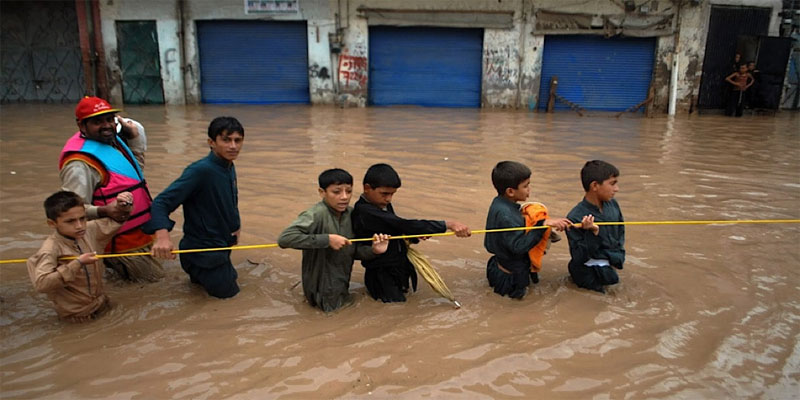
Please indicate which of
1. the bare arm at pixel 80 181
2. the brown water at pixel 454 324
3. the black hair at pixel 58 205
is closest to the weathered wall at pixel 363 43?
the brown water at pixel 454 324

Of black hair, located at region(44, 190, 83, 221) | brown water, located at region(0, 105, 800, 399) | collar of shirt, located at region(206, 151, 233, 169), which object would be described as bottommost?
brown water, located at region(0, 105, 800, 399)

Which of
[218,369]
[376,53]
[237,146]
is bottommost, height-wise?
[218,369]

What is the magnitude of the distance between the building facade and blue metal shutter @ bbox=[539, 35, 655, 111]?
3 cm

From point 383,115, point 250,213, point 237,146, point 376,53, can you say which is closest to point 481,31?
point 376,53

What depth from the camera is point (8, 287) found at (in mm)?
3812

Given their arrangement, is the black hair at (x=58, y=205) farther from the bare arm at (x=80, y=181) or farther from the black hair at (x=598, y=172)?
the black hair at (x=598, y=172)

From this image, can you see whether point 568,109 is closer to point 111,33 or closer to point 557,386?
point 111,33

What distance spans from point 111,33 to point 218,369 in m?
16.8

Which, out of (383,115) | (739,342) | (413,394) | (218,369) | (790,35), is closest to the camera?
(413,394)

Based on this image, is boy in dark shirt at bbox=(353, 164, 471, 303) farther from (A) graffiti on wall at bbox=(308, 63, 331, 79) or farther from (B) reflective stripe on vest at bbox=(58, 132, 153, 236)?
(A) graffiti on wall at bbox=(308, 63, 331, 79)

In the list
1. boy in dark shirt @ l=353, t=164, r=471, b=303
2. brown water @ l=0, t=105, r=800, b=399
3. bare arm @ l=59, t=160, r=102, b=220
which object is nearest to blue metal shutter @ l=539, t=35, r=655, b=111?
brown water @ l=0, t=105, r=800, b=399

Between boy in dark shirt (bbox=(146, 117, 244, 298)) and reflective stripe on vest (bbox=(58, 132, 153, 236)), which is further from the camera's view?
reflective stripe on vest (bbox=(58, 132, 153, 236))

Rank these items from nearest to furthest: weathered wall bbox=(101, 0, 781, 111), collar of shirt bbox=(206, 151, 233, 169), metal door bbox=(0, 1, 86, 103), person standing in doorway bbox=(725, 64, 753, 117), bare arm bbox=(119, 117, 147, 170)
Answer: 1. collar of shirt bbox=(206, 151, 233, 169)
2. bare arm bbox=(119, 117, 147, 170)
3. person standing in doorway bbox=(725, 64, 753, 117)
4. weathered wall bbox=(101, 0, 781, 111)
5. metal door bbox=(0, 1, 86, 103)

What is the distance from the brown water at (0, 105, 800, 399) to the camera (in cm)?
278
